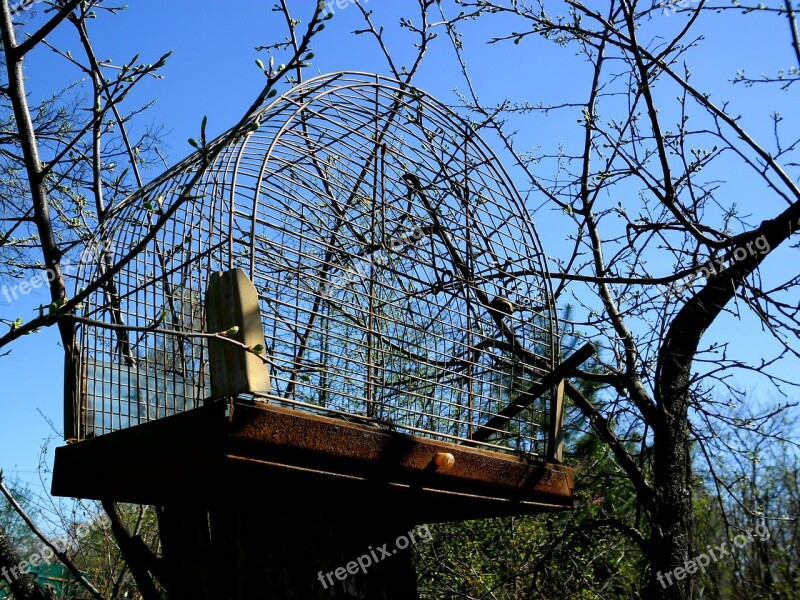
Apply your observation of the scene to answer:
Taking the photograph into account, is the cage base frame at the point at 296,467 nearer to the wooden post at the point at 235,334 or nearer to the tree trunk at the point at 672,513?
the wooden post at the point at 235,334

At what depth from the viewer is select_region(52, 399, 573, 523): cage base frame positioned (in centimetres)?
195

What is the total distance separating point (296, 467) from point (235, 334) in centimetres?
34

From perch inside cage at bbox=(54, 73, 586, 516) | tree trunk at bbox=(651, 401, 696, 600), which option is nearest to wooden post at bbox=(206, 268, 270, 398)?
perch inside cage at bbox=(54, 73, 586, 516)

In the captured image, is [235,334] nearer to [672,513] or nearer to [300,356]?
[300,356]

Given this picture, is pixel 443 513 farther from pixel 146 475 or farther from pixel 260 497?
pixel 146 475

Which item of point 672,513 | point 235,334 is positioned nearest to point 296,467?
point 235,334

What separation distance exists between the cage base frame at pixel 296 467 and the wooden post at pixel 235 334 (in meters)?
0.06

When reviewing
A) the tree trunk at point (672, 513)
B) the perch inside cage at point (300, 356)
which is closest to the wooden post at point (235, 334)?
the perch inside cage at point (300, 356)

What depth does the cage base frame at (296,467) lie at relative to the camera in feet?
6.41

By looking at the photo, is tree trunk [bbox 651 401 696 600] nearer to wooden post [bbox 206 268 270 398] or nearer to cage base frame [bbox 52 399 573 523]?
cage base frame [bbox 52 399 573 523]

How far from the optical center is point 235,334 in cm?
201

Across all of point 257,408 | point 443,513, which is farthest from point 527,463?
point 257,408

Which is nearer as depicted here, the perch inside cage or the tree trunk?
the perch inside cage

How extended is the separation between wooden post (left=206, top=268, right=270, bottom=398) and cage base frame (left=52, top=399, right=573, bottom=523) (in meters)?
0.06
